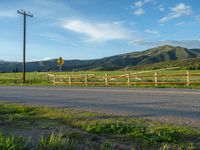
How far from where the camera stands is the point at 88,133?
740 cm

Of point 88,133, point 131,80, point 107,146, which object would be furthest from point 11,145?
point 131,80

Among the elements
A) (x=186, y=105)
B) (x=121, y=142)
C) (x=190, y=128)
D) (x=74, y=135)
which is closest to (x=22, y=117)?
(x=74, y=135)

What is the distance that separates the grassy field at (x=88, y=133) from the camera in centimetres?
592

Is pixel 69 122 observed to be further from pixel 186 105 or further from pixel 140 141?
pixel 186 105

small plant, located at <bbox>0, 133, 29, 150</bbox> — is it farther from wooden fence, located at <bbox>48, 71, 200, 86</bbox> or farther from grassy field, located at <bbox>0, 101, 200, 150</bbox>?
wooden fence, located at <bbox>48, 71, 200, 86</bbox>

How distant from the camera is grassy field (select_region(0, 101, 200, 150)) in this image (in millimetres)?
5918

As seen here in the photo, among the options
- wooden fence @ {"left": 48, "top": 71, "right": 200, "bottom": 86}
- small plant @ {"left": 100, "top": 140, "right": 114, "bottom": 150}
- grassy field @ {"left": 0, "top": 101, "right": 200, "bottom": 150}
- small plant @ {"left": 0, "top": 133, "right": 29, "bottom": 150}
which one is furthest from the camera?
wooden fence @ {"left": 48, "top": 71, "right": 200, "bottom": 86}

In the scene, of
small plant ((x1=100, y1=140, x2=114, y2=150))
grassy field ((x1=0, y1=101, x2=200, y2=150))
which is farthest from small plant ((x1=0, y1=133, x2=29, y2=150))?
small plant ((x1=100, y1=140, x2=114, y2=150))

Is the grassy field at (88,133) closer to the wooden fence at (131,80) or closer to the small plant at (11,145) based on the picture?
the small plant at (11,145)

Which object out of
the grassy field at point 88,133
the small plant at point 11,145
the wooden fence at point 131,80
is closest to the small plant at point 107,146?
the grassy field at point 88,133

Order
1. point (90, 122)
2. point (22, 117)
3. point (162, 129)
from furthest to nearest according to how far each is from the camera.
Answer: point (22, 117), point (90, 122), point (162, 129)

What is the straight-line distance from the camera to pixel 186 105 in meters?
12.1

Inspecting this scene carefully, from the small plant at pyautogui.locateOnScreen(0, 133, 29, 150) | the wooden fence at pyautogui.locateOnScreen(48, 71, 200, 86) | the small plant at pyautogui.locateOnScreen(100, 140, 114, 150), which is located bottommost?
the small plant at pyautogui.locateOnScreen(100, 140, 114, 150)

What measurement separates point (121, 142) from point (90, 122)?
2.23 m
